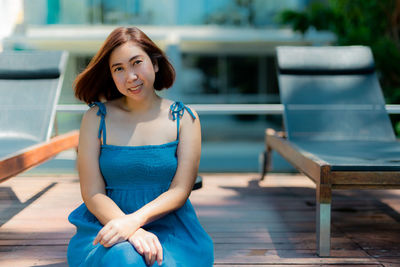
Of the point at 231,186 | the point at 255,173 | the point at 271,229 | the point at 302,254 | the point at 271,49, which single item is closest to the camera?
the point at 302,254

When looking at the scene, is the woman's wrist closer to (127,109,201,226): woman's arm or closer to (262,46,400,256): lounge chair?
(127,109,201,226): woman's arm

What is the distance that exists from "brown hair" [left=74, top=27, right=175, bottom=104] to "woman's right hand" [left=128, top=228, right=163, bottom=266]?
615 mm

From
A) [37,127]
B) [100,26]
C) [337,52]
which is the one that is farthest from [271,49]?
[37,127]

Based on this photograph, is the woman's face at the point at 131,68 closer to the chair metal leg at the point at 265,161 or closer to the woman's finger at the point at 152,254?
the woman's finger at the point at 152,254

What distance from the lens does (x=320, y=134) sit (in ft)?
10.8

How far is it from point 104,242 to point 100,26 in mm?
13505

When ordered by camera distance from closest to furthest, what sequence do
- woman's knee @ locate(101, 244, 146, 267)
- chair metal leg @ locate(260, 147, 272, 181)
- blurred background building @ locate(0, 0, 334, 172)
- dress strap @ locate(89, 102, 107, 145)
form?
1. woman's knee @ locate(101, 244, 146, 267)
2. dress strap @ locate(89, 102, 107, 145)
3. chair metal leg @ locate(260, 147, 272, 181)
4. blurred background building @ locate(0, 0, 334, 172)

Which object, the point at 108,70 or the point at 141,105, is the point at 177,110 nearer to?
the point at 141,105

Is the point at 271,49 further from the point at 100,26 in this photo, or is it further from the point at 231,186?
the point at 231,186

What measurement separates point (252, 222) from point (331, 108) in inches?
53.6

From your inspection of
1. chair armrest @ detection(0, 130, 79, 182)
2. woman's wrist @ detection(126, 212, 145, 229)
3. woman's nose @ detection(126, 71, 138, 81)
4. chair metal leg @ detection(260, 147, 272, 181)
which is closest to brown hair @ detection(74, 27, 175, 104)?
woman's nose @ detection(126, 71, 138, 81)

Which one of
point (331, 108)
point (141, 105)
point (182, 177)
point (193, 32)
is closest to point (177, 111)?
point (141, 105)

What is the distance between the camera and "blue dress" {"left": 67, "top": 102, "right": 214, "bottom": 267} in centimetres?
148

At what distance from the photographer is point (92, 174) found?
1506 mm
